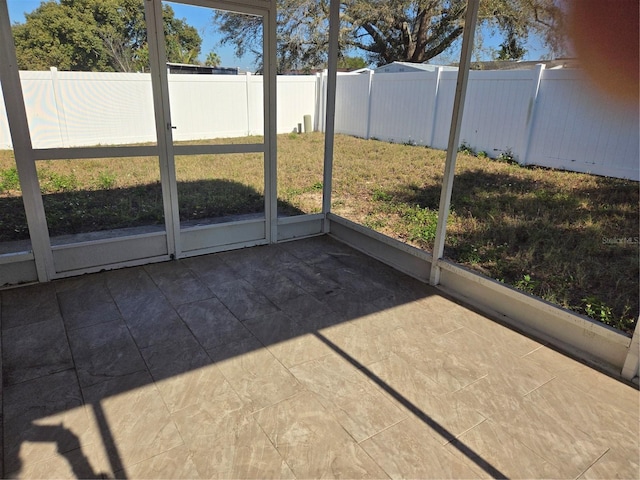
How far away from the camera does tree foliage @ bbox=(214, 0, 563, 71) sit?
8.20 metres

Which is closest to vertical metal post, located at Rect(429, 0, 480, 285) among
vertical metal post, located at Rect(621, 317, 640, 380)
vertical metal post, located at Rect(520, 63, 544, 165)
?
vertical metal post, located at Rect(621, 317, 640, 380)

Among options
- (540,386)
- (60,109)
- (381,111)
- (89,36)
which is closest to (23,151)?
(60,109)

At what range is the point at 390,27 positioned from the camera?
13578 millimetres

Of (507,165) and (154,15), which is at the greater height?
(154,15)

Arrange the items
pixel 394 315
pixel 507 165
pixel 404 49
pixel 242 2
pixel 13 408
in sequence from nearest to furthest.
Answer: pixel 13 408 < pixel 394 315 < pixel 242 2 < pixel 507 165 < pixel 404 49

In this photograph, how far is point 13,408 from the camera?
1.88 meters

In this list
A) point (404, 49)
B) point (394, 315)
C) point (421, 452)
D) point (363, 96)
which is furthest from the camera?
point (404, 49)

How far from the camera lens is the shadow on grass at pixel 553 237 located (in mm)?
3160

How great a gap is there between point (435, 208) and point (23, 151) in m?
4.10

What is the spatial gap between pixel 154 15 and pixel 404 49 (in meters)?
12.6

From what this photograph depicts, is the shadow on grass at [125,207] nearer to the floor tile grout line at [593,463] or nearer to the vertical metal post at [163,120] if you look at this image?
the vertical metal post at [163,120]

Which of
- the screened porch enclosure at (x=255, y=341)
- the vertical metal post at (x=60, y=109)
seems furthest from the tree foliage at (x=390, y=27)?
the vertical metal post at (x=60, y=109)

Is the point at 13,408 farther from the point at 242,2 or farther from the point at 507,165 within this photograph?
the point at 507,165

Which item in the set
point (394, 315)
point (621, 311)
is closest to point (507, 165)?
point (621, 311)
